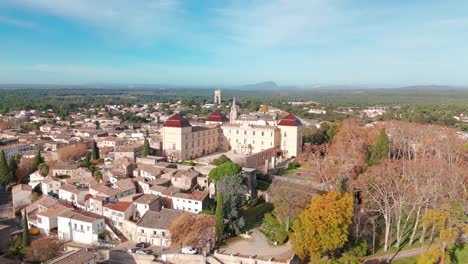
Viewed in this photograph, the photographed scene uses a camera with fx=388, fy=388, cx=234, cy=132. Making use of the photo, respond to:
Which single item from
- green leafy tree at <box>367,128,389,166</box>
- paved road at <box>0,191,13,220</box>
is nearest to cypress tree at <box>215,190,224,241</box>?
green leafy tree at <box>367,128,389,166</box>

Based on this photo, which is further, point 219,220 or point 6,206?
point 6,206

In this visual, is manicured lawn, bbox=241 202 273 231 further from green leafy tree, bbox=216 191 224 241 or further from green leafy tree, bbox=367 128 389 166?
green leafy tree, bbox=367 128 389 166

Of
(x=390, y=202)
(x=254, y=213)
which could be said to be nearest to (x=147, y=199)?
(x=254, y=213)

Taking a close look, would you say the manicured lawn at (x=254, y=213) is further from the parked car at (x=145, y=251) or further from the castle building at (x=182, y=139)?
the castle building at (x=182, y=139)

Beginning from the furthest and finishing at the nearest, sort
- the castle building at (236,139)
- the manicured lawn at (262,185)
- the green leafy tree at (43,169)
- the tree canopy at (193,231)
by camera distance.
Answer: the castle building at (236,139) < the green leafy tree at (43,169) < the manicured lawn at (262,185) < the tree canopy at (193,231)

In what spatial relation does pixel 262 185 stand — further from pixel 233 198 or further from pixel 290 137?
pixel 290 137

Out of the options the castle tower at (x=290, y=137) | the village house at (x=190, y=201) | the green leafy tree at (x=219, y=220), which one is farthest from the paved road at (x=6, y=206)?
the castle tower at (x=290, y=137)
